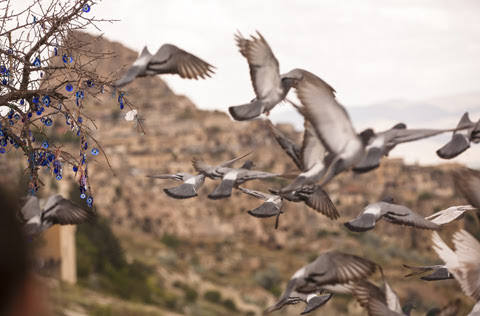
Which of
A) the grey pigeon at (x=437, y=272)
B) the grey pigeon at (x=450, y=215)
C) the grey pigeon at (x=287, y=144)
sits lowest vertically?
the grey pigeon at (x=437, y=272)

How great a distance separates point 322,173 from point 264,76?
0.59 metres

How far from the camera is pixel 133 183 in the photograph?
79250 mm

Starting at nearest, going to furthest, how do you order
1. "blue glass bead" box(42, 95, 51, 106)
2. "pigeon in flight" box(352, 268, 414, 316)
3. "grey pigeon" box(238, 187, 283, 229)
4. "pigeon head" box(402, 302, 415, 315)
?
"pigeon in flight" box(352, 268, 414, 316) < "pigeon head" box(402, 302, 415, 315) < "grey pigeon" box(238, 187, 283, 229) < "blue glass bead" box(42, 95, 51, 106)

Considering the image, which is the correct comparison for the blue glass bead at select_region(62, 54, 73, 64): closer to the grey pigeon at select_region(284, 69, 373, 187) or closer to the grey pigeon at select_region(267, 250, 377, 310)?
the grey pigeon at select_region(284, 69, 373, 187)

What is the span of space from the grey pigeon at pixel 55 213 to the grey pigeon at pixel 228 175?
677 mm

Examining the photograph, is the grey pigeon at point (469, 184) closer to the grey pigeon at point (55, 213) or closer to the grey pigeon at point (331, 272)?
the grey pigeon at point (331, 272)

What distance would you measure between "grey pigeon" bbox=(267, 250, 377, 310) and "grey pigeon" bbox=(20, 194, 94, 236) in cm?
135

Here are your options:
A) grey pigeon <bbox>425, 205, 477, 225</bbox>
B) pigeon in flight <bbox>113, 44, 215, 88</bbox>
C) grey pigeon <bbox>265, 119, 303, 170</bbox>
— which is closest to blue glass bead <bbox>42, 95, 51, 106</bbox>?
pigeon in flight <bbox>113, 44, 215, 88</bbox>

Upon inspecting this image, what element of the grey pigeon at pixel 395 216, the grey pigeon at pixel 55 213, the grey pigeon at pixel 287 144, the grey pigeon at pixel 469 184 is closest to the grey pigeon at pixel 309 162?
the grey pigeon at pixel 287 144

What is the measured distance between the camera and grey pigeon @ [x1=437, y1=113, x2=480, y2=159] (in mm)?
2893

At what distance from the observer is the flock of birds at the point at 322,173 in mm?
2469

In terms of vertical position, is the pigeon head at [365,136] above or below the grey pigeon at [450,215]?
above

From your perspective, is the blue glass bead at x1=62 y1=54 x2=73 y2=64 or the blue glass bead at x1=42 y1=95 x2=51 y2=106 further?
the blue glass bead at x1=62 y1=54 x2=73 y2=64

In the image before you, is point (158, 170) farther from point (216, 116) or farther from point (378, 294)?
point (378, 294)
